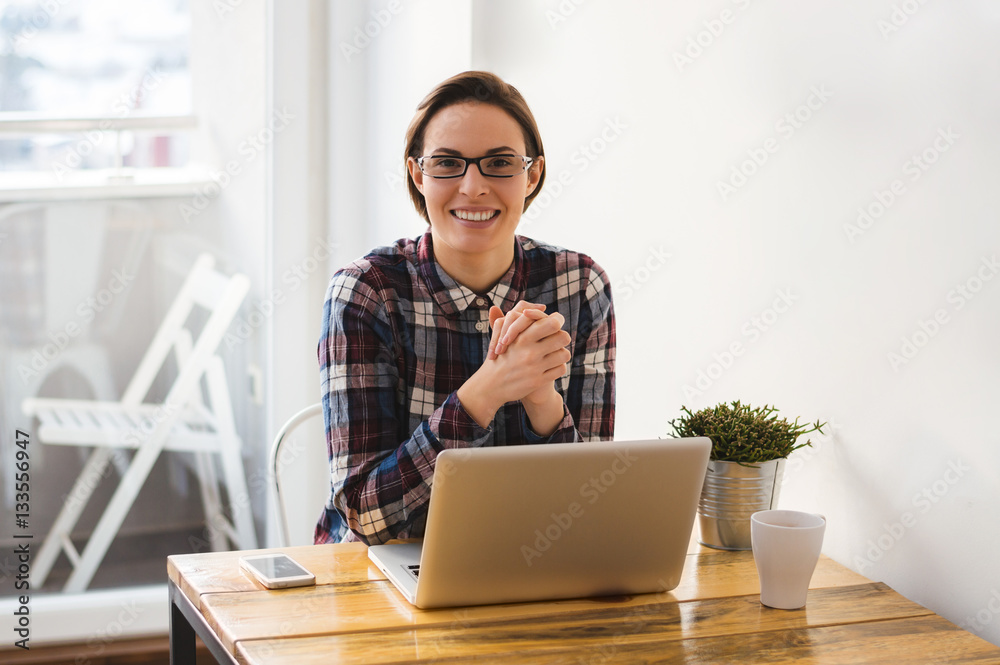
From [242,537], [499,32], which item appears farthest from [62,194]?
[499,32]

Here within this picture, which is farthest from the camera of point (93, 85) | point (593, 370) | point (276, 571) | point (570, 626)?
point (93, 85)

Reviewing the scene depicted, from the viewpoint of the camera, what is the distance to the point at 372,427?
1.40 metres

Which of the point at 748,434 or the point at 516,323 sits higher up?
the point at 516,323

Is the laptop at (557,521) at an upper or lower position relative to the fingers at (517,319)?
lower

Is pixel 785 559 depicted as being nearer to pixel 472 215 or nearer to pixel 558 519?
pixel 558 519

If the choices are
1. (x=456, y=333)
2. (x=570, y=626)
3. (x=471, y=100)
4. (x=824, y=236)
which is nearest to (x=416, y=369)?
(x=456, y=333)

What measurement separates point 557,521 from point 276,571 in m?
0.38

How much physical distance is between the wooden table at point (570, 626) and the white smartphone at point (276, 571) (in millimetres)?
11

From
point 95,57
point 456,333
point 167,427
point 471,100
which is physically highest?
point 95,57

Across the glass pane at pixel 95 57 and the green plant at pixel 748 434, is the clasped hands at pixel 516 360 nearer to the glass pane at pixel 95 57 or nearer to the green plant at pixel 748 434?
the green plant at pixel 748 434

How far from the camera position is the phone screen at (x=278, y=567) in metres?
1.20

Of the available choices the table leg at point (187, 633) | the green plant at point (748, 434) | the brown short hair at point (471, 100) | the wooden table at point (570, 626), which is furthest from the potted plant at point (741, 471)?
the table leg at point (187, 633)

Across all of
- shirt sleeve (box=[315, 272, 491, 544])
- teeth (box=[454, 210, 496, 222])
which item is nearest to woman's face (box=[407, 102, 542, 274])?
teeth (box=[454, 210, 496, 222])

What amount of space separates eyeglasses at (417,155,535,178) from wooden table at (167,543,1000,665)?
60 cm
